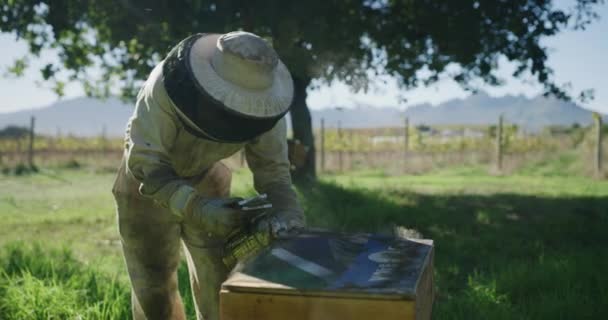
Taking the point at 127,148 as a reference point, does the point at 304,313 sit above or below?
below

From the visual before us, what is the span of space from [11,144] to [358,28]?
2250 cm

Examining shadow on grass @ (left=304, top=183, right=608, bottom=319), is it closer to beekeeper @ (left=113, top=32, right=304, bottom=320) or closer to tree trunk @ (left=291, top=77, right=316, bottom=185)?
beekeeper @ (left=113, top=32, right=304, bottom=320)

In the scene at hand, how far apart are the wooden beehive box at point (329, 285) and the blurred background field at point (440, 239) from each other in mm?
773

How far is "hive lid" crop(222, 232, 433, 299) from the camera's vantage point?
2.09 m

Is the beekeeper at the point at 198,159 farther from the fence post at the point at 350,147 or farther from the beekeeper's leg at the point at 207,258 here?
the fence post at the point at 350,147

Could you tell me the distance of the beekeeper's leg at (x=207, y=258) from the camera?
3.21 meters

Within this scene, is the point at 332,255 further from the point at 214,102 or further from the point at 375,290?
the point at 214,102

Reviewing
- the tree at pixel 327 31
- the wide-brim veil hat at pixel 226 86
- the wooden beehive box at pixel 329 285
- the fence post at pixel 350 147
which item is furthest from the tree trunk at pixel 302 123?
the fence post at pixel 350 147

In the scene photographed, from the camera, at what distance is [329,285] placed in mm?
2115

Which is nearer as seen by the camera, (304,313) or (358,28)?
(304,313)

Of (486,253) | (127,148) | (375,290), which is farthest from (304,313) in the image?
(486,253)

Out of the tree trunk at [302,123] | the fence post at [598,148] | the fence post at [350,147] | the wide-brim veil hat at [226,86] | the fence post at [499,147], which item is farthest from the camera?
the fence post at [350,147]

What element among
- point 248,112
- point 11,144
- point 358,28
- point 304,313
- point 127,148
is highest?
point 358,28

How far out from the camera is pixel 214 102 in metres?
2.58
